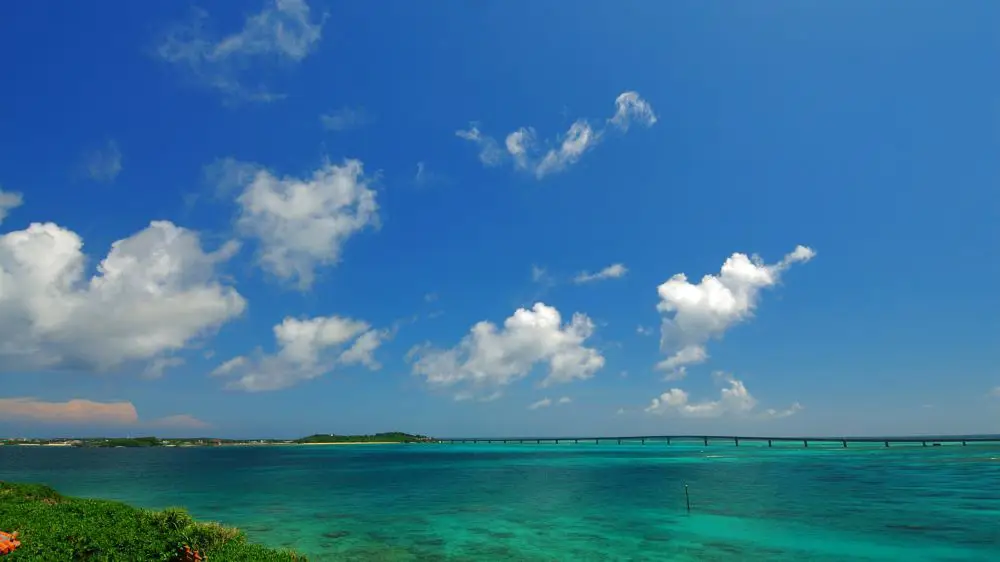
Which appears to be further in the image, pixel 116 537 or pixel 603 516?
pixel 603 516

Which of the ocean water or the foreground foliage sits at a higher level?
the foreground foliage

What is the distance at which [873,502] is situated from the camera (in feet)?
188

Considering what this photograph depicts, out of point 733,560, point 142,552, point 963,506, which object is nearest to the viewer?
point 142,552

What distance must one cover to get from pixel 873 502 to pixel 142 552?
6953 centimetres

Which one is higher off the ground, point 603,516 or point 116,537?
point 116,537

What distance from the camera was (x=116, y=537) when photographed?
21047 millimetres

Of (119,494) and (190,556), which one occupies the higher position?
(190,556)

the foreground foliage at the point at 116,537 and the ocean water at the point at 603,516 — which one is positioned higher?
the foreground foliage at the point at 116,537

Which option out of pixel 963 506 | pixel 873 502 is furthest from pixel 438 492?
pixel 963 506

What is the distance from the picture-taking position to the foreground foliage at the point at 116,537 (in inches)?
757

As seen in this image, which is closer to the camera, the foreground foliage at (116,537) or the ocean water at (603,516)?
the foreground foliage at (116,537)

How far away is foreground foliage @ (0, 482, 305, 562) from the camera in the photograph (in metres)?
19.2

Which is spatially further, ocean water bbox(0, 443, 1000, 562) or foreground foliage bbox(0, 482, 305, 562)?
ocean water bbox(0, 443, 1000, 562)

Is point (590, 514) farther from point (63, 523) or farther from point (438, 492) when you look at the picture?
point (63, 523)
